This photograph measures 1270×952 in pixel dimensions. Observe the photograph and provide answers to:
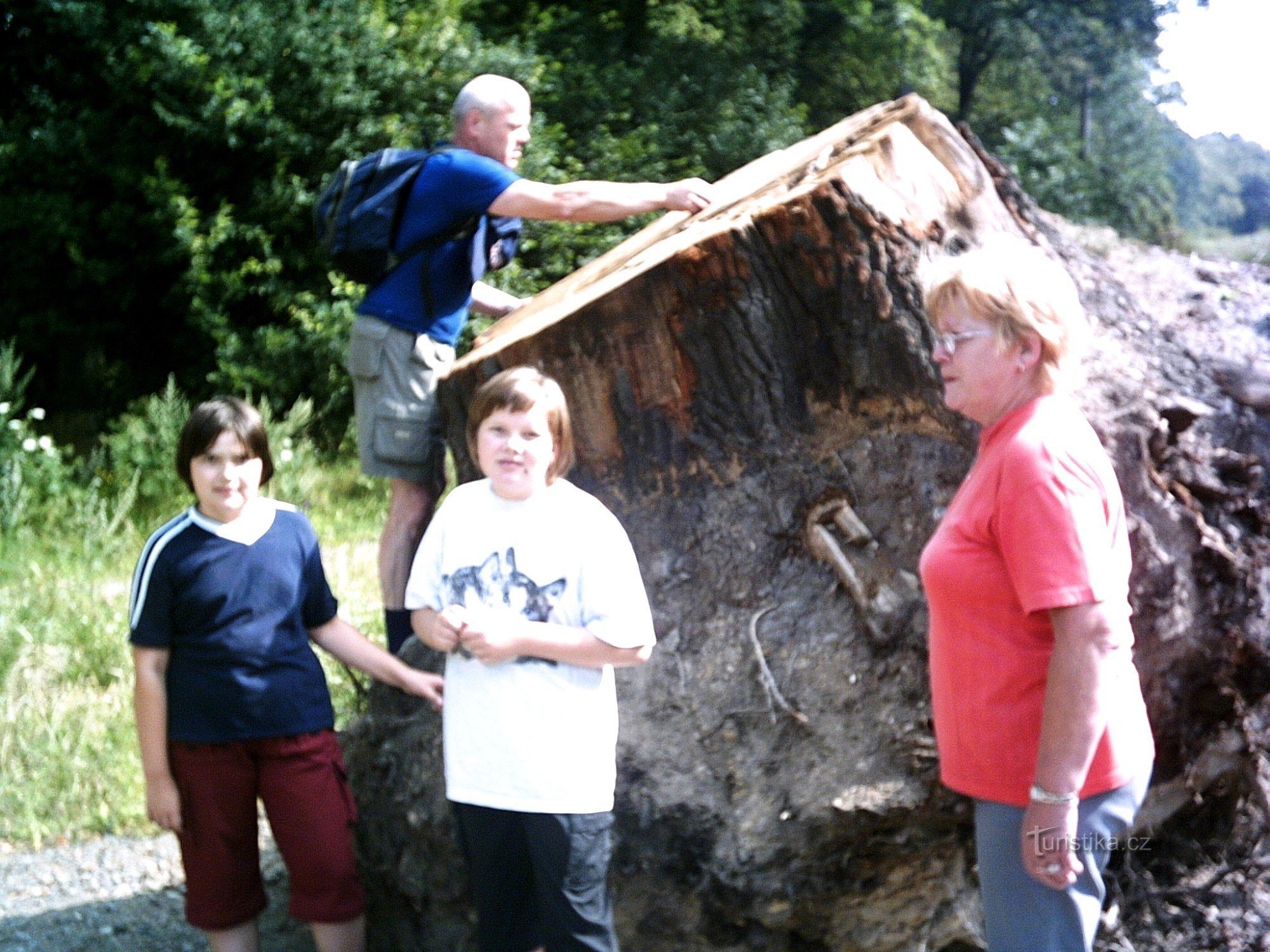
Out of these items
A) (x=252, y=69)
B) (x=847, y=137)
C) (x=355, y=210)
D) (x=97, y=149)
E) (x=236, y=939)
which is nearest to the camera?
(x=236, y=939)

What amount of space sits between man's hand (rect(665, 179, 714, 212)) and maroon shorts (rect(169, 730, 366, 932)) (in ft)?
5.11

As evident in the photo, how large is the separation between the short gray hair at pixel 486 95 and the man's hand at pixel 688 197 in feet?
1.93

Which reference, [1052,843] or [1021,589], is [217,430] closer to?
[1021,589]

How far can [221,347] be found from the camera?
8.69 meters

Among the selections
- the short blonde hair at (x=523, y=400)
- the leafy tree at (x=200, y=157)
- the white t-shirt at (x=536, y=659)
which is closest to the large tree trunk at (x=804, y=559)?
the white t-shirt at (x=536, y=659)

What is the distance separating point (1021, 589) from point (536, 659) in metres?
0.91

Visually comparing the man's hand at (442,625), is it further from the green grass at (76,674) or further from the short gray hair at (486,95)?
the short gray hair at (486,95)

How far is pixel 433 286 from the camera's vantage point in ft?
11.7

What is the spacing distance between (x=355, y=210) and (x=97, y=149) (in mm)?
6696

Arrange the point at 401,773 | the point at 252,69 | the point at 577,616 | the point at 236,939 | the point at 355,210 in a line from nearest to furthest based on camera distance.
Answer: the point at 577,616 → the point at 236,939 → the point at 401,773 → the point at 355,210 → the point at 252,69

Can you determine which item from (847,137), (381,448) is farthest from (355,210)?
(847,137)

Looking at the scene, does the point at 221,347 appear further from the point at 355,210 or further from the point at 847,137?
the point at 847,137

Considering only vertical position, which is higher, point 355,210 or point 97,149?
point 97,149

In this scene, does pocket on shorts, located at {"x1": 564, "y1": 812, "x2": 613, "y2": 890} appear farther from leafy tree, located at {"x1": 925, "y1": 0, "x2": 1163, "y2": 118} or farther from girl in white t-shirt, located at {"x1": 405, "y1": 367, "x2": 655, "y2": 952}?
leafy tree, located at {"x1": 925, "y1": 0, "x2": 1163, "y2": 118}
